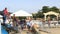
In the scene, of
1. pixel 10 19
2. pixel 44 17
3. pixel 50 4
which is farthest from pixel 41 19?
pixel 10 19

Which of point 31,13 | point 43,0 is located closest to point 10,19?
point 31,13

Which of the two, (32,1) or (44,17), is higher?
(32,1)

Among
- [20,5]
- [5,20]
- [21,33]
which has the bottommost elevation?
[21,33]

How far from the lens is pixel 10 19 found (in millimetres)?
4648

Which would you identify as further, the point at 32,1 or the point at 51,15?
the point at 51,15

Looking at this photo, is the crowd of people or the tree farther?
the tree

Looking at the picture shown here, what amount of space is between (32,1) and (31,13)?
26cm

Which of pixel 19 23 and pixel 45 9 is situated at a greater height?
pixel 45 9

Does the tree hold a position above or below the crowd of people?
above

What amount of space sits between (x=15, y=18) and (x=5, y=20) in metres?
0.26

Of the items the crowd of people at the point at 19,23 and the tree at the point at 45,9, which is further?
the tree at the point at 45,9

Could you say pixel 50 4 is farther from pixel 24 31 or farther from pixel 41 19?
pixel 24 31

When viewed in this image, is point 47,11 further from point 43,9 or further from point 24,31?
point 24,31

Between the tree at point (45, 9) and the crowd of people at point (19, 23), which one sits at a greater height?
the tree at point (45, 9)
